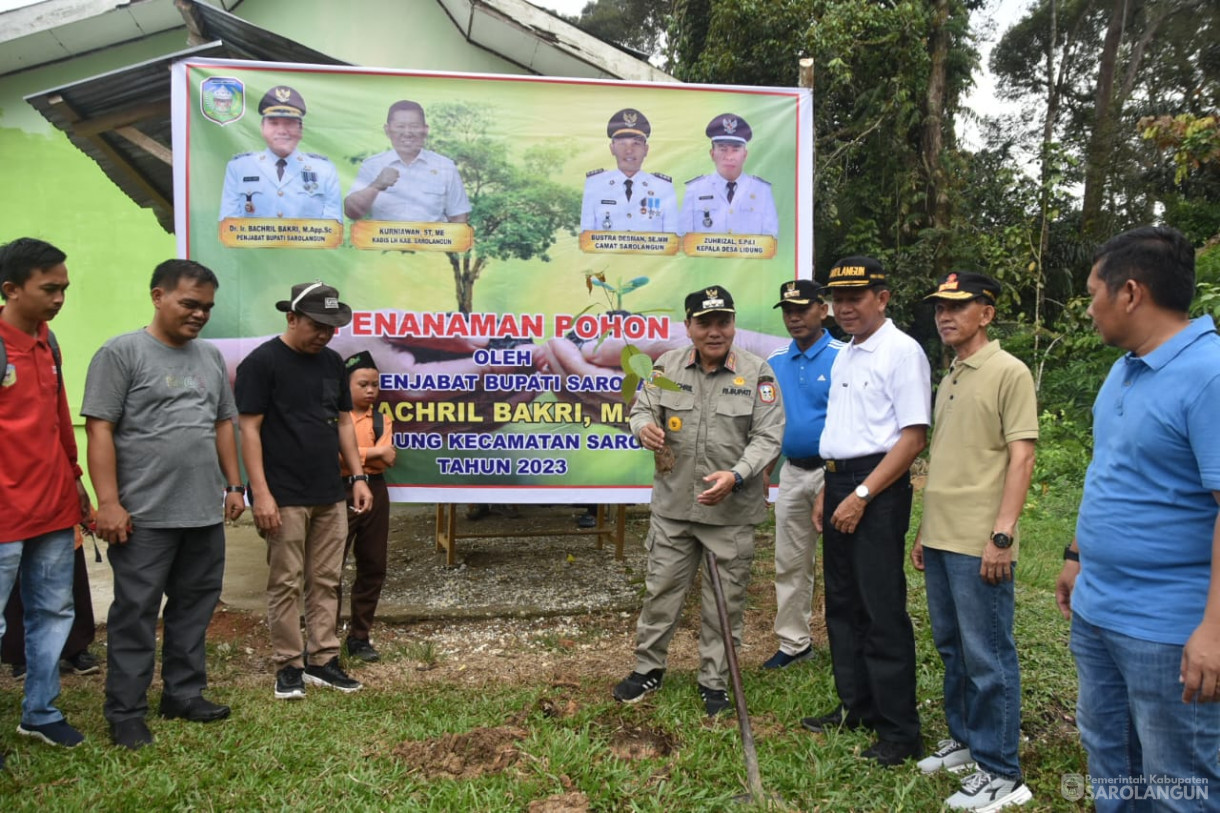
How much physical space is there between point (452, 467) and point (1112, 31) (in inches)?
672

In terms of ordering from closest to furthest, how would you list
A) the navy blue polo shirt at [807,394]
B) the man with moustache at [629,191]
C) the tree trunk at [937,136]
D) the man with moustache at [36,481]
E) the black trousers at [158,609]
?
the man with moustache at [36,481]
the black trousers at [158,609]
the navy blue polo shirt at [807,394]
the man with moustache at [629,191]
the tree trunk at [937,136]

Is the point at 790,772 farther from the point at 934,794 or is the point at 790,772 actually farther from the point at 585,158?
the point at 585,158

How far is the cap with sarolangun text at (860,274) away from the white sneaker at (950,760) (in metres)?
1.71

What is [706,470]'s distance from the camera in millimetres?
3533

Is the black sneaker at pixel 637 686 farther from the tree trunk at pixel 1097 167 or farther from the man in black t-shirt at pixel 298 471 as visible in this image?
the tree trunk at pixel 1097 167

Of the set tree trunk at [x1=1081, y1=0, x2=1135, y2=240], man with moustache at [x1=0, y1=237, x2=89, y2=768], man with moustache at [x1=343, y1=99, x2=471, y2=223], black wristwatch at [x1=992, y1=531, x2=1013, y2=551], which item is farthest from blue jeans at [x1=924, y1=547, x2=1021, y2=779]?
tree trunk at [x1=1081, y1=0, x2=1135, y2=240]

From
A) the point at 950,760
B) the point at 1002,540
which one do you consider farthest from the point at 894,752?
the point at 1002,540

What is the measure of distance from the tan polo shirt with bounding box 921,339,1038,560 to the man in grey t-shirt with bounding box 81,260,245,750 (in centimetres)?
280

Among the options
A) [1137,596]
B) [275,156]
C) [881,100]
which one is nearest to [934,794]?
[1137,596]

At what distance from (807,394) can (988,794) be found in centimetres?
196

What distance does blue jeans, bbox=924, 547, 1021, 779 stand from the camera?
265 centimetres

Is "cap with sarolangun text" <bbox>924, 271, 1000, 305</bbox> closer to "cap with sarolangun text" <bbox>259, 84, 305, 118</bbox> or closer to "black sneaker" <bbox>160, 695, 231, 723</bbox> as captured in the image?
"black sneaker" <bbox>160, 695, 231, 723</bbox>

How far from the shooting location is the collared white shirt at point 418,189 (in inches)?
184

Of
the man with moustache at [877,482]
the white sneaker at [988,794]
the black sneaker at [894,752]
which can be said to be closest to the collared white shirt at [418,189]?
the man with moustache at [877,482]
